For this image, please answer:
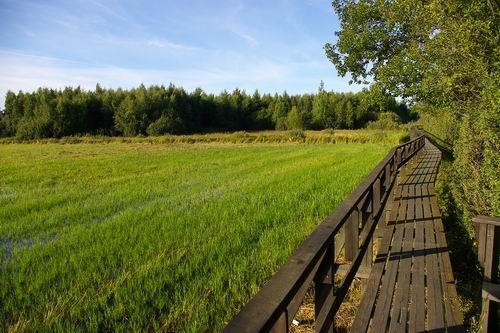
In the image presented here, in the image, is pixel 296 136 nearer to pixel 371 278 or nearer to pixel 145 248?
pixel 145 248

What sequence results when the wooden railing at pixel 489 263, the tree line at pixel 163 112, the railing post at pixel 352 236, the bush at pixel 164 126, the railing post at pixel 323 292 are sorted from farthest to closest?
the bush at pixel 164 126
the tree line at pixel 163 112
the railing post at pixel 352 236
the wooden railing at pixel 489 263
the railing post at pixel 323 292

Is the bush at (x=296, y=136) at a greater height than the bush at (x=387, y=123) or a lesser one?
lesser

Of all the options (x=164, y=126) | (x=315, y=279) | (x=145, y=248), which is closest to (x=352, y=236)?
(x=315, y=279)

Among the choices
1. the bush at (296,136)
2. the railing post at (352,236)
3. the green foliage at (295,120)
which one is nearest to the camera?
the railing post at (352,236)

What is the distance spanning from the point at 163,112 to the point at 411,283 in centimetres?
7291

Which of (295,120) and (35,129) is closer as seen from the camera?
(35,129)

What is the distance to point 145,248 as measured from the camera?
6785 millimetres

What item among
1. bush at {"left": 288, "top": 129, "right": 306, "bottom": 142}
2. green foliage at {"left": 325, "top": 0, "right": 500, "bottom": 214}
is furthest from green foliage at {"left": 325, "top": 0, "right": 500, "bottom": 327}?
bush at {"left": 288, "top": 129, "right": 306, "bottom": 142}

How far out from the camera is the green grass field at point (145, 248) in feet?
14.6

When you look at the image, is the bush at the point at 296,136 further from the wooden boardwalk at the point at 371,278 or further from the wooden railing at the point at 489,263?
the wooden railing at the point at 489,263

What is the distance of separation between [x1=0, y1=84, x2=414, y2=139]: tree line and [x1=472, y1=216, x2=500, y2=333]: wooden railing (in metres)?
69.6

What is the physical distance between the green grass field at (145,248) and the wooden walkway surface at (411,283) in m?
1.44

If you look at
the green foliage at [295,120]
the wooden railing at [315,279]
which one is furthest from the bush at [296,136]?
the wooden railing at [315,279]

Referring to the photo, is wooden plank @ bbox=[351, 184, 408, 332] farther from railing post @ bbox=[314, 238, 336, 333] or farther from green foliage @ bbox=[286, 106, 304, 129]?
green foliage @ bbox=[286, 106, 304, 129]
